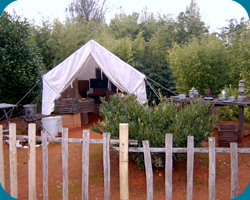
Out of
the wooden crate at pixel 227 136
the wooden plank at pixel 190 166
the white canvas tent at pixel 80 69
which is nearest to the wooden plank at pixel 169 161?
the wooden plank at pixel 190 166

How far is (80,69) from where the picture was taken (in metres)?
7.64

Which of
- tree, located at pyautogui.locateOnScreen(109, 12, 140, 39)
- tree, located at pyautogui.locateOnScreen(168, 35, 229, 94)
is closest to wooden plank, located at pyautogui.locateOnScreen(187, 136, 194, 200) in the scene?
tree, located at pyautogui.locateOnScreen(168, 35, 229, 94)

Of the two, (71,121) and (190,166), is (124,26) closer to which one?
(71,121)

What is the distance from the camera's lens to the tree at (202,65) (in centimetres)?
Result: 978

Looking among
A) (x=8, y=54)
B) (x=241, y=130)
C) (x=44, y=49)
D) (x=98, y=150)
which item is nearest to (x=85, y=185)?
(x=98, y=150)

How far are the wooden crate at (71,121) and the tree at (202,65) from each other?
15.2ft

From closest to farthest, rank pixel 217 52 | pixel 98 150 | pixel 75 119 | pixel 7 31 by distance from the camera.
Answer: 1. pixel 98 150
2. pixel 75 119
3. pixel 7 31
4. pixel 217 52

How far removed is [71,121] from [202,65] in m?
5.42

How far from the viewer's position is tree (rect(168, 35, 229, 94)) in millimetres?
9781

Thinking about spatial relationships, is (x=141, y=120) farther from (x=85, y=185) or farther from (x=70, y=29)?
(x=70, y=29)

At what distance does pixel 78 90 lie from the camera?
10711mm

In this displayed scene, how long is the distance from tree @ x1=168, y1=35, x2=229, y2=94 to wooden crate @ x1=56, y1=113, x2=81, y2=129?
463 centimetres

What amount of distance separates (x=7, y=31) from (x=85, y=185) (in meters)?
7.40

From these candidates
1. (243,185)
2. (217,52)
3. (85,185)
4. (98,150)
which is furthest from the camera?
(217,52)
